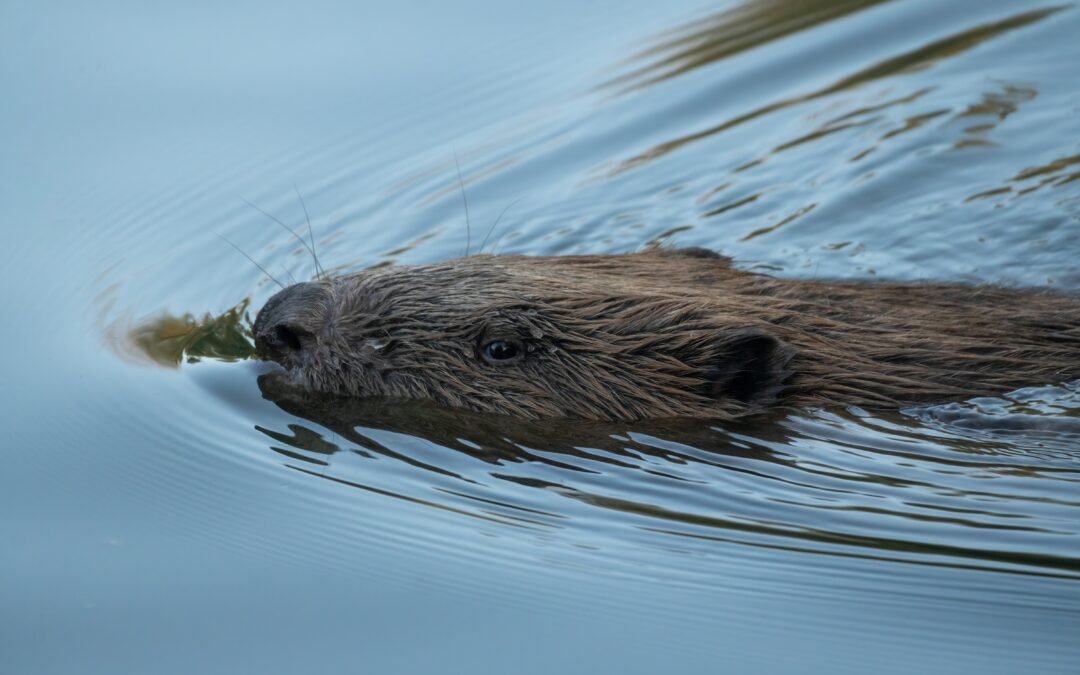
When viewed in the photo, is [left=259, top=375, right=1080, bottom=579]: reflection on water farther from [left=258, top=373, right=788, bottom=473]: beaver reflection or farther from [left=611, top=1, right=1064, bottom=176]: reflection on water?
[left=611, top=1, right=1064, bottom=176]: reflection on water

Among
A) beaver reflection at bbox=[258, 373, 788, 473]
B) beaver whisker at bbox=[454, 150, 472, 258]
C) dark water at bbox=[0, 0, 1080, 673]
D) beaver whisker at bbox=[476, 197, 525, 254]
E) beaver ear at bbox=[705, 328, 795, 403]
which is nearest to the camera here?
dark water at bbox=[0, 0, 1080, 673]

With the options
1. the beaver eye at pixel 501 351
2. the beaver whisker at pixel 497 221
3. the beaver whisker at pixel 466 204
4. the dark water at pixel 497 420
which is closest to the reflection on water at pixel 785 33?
the dark water at pixel 497 420

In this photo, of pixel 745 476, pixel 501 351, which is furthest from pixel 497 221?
pixel 745 476

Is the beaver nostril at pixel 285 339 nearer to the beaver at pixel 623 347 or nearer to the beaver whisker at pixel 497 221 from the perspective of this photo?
the beaver at pixel 623 347

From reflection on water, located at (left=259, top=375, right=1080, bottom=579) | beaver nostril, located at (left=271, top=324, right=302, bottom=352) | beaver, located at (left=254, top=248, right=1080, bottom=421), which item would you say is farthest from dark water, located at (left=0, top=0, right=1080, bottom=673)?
beaver nostril, located at (left=271, top=324, right=302, bottom=352)

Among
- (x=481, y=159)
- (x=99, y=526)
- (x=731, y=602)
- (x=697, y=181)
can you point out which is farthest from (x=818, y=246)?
(x=99, y=526)

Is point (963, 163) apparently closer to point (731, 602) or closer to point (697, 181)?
point (697, 181)
